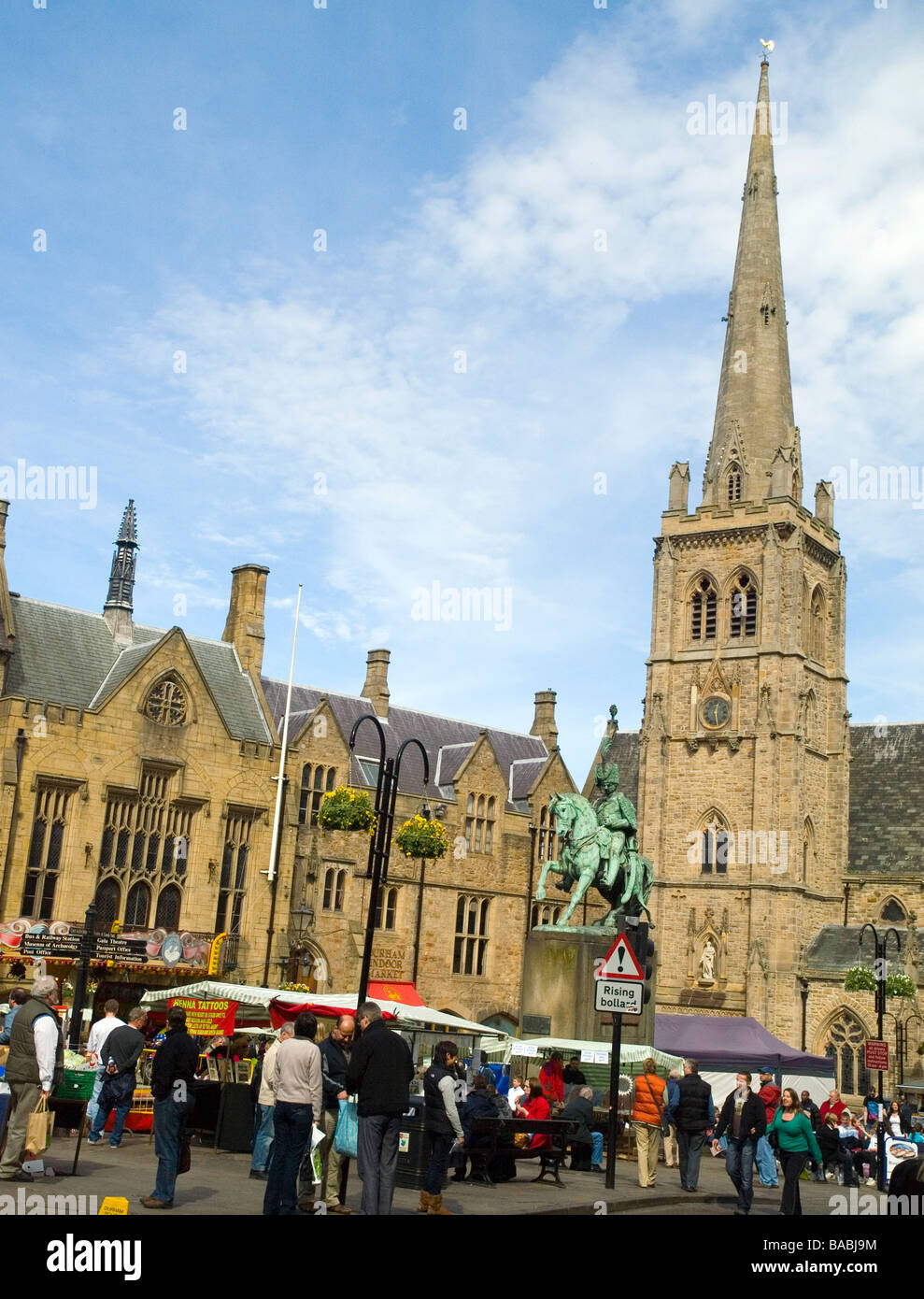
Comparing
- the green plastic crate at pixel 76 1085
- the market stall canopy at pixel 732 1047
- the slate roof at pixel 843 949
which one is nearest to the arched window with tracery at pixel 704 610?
the slate roof at pixel 843 949

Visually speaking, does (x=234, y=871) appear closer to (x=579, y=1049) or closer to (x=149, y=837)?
(x=149, y=837)

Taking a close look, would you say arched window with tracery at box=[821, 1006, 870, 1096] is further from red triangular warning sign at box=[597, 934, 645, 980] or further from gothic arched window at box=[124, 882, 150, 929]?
red triangular warning sign at box=[597, 934, 645, 980]

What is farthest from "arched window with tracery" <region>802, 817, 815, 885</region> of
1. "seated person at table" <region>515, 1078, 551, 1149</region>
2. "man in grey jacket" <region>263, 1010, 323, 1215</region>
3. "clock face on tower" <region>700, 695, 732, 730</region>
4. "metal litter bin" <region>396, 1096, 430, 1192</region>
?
"man in grey jacket" <region>263, 1010, 323, 1215</region>

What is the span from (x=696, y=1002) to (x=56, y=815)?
101ft

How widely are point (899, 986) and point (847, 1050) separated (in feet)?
23.8

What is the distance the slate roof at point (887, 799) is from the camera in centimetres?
6329

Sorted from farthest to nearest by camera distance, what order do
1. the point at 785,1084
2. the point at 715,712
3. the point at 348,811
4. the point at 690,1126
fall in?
the point at 715,712
the point at 785,1084
the point at 348,811
the point at 690,1126

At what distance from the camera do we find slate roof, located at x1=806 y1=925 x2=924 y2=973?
5747 cm

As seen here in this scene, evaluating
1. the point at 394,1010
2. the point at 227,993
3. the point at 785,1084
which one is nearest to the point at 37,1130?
the point at 227,993

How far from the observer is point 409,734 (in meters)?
57.5

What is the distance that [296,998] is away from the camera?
23688 mm
